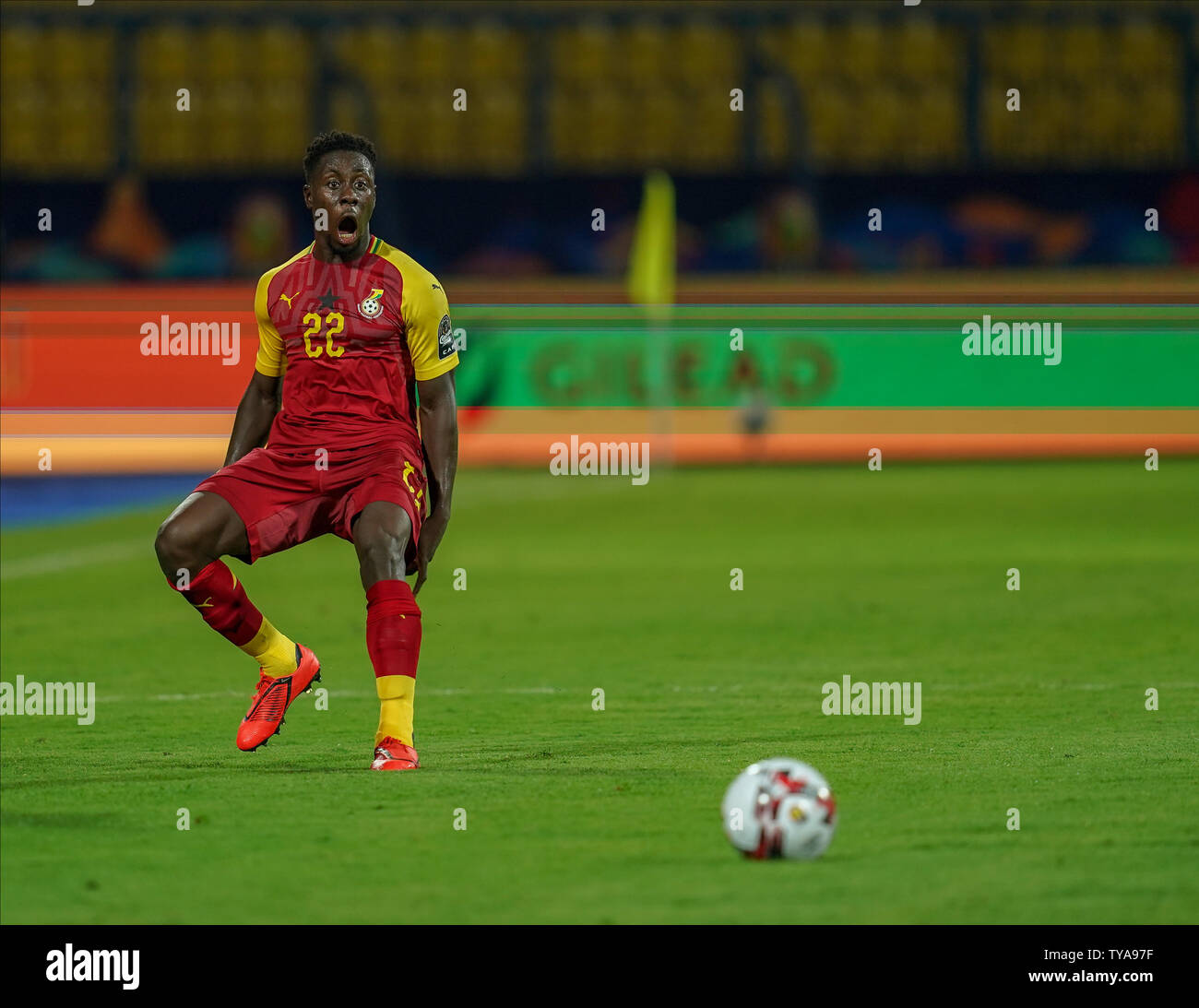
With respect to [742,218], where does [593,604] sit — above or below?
below

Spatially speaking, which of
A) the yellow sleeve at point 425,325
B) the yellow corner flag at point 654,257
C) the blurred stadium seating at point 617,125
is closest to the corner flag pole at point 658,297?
the yellow corner flag at point 654,257

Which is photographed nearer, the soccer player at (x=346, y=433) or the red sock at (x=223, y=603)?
the soccer player at (x=346, y=433)

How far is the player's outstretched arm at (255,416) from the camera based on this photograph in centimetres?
737

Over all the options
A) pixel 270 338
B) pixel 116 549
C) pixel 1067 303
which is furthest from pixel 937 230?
pixel 270 338

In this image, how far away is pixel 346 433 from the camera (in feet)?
23.4

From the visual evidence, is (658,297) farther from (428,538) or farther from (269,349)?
(428,538)

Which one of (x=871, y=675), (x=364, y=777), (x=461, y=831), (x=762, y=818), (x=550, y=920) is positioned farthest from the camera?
(x=871, y=675)

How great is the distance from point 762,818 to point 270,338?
106 inches

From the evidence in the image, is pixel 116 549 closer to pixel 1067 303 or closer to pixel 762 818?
pixel 762 818

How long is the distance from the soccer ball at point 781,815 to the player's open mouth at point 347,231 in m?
2.40

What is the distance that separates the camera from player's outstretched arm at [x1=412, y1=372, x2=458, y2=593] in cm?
716

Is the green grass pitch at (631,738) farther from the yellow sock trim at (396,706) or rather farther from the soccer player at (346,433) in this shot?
the soccer player at (346,433)

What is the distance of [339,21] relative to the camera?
92.0 feet

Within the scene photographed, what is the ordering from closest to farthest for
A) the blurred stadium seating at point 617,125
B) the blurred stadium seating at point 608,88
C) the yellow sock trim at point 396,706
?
the yellow sock trim at point 396,706
the blurred stadium seating at point 617,125
the blurred stadium seating at point 608,88
